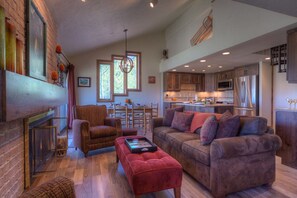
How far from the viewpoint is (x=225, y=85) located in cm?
694

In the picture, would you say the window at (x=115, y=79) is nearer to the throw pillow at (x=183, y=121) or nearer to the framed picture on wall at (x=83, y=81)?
the framed picture on wall at (x=83, y=81)

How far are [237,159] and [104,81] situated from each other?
18.6 ft

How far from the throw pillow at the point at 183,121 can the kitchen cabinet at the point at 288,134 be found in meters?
1.51

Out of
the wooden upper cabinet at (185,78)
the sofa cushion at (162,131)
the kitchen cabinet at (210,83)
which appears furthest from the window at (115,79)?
the sofa cushion at (162,131)

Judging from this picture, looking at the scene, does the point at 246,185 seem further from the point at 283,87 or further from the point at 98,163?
the point at 283,87

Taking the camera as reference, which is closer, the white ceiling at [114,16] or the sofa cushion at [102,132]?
the white ceiling at [114,16]

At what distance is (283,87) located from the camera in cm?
485

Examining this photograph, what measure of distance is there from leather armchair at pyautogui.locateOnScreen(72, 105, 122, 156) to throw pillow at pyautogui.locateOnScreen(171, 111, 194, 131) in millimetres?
1245

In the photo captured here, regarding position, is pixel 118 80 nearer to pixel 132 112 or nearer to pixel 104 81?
pixel 104 81

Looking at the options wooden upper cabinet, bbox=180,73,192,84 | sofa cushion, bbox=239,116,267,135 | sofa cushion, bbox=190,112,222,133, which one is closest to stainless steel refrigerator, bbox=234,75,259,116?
wooden upper cabinet, bbox=180,73,192,84

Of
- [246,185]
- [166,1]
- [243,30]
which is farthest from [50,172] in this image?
[166,1]

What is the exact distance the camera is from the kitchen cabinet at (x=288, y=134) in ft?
9.33

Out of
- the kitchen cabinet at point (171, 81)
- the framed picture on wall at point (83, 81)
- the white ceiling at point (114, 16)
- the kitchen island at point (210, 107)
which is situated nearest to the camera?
the white ceiling at point (114, 16)

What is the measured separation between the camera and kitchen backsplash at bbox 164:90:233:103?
24.3 ft
